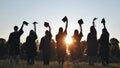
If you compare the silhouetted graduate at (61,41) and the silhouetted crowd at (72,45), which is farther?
the silhouetted crowd at (72,45)

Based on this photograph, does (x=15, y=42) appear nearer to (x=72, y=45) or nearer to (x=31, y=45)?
(x=31, y=45)

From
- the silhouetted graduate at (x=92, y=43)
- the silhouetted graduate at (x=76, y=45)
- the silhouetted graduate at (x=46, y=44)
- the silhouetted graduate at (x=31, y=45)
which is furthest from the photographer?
the silhouetted graduate at (x=31, y=45)

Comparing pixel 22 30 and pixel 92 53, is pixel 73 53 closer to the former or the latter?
pixel 92 53

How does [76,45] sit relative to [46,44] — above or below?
below

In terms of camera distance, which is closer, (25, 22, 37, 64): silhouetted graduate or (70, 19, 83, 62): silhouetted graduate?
(70, 19, 83, 62): silhouetted graduate

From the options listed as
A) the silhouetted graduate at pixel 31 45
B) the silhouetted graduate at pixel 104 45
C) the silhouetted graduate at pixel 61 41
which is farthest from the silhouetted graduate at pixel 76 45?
the silhouetted graduate at pixel 31 45

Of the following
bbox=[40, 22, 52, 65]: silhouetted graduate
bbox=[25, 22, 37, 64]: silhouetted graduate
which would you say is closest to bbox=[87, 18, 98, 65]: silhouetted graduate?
bbox=[40, 22, 52, 65]: silhouetted graduate

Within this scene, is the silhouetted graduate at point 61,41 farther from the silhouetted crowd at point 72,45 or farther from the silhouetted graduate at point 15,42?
the silhouetted graduate at point 15,42

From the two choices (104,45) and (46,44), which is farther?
(46,44)

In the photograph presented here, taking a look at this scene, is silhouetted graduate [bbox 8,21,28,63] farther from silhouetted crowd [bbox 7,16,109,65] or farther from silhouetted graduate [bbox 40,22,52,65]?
silhouetted graduate [bbox 40,22,52,65]

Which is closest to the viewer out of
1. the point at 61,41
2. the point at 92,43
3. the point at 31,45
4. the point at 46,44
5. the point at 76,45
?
the point at 61,41

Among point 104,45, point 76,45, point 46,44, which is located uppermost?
point 46,44

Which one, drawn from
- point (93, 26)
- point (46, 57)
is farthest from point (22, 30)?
point (93, 26)

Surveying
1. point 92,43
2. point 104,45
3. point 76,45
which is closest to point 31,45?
point 76,45
